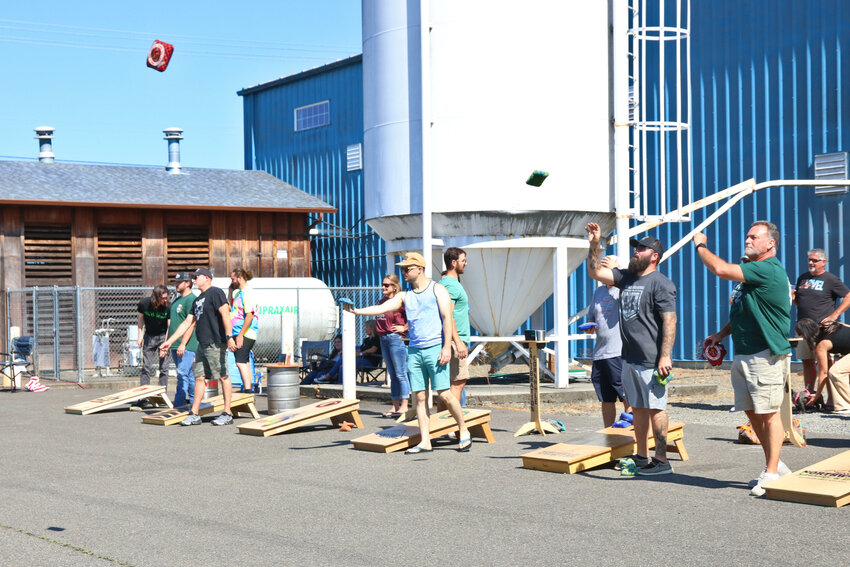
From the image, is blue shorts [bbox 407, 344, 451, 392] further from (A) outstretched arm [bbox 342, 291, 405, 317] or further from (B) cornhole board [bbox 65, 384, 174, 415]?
(B) cornhole board [bbox 65, 384, 174, 415]

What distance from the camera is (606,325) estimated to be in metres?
10.6

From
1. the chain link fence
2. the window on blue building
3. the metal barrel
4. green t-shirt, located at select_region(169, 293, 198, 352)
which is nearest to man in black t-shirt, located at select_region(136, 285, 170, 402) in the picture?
green t-shirt, located at select_region(169, 293, 198, 352)

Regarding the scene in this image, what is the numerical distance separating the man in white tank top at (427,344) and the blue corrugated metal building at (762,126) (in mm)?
11487

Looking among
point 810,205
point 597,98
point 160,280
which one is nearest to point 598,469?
point 597,98

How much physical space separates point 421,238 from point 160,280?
47.9 feet

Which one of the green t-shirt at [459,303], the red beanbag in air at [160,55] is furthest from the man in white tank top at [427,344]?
the red beanbag in air at [160,55]

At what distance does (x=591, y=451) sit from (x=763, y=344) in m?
1.91

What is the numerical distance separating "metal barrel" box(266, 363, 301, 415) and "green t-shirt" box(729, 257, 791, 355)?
7293 mm

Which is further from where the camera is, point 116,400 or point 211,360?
point 116,400

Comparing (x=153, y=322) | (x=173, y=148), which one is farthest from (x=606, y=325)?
(x=173, y=148)

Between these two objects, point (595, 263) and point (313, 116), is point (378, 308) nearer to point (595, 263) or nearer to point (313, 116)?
point (595, 263)

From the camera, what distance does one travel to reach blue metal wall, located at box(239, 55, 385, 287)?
3067 centimetres

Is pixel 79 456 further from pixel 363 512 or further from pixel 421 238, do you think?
pixel 421 238

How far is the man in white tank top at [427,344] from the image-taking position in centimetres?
1027
